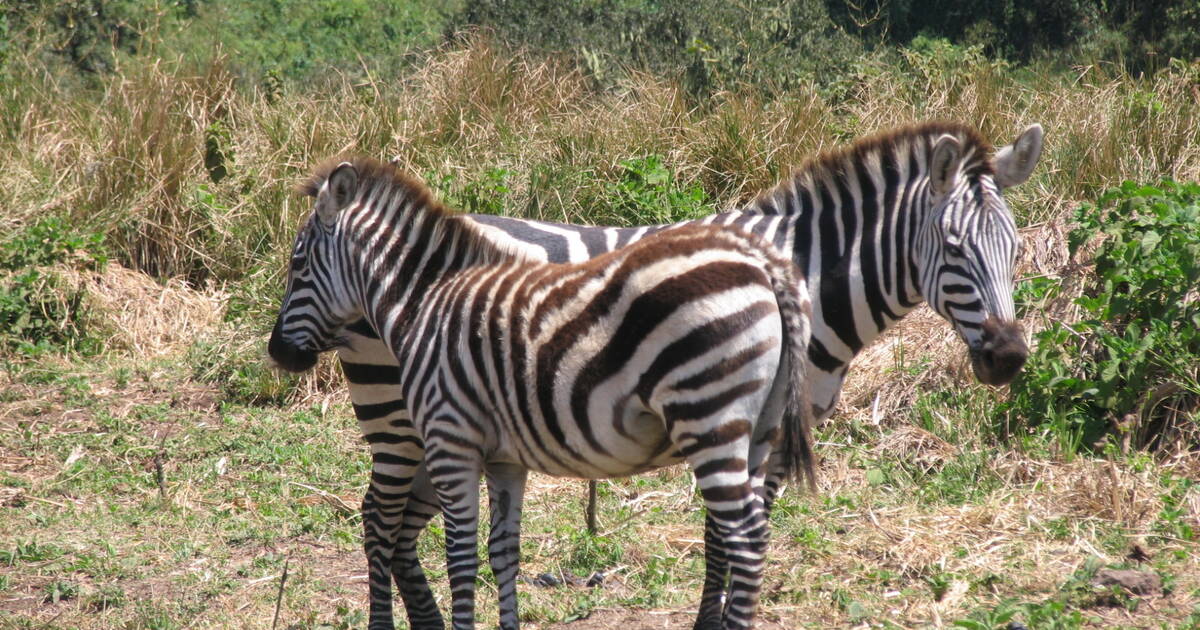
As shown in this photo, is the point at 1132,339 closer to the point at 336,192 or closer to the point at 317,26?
the point at 336,192

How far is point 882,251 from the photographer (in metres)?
4.76

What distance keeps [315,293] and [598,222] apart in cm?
438

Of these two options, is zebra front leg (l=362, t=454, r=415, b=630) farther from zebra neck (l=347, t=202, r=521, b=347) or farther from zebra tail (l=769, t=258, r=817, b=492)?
zebra tail (l=769, t=258, r=817, b=492)

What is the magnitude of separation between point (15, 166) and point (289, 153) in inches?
98.4

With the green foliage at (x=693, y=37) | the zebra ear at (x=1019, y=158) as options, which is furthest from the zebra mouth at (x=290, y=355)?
the green foliage at (x=693, y=37)

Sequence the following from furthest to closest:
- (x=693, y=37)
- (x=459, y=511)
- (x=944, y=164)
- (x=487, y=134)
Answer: (x=693, y=37) → (x=487, y=134) → (x=944, y=164) → (x=459, y=511)

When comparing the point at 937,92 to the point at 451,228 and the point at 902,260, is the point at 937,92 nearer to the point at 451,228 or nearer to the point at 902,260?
the point at 902,260

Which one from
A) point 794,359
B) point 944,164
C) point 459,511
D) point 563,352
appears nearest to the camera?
point 794,359

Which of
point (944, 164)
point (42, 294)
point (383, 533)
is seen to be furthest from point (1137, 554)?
point (42, 294)

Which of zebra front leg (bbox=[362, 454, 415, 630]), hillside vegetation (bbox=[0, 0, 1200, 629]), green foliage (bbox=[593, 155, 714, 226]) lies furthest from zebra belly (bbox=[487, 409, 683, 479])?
green foliage (bbox=[593, 155, 714, 226])

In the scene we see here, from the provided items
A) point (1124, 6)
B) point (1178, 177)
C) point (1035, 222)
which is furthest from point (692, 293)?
point (1124, 6)

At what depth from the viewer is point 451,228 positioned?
4793 millimetres

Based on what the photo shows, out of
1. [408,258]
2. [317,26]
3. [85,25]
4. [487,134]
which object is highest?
[317,26]

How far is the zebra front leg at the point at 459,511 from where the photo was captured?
14.3ft
